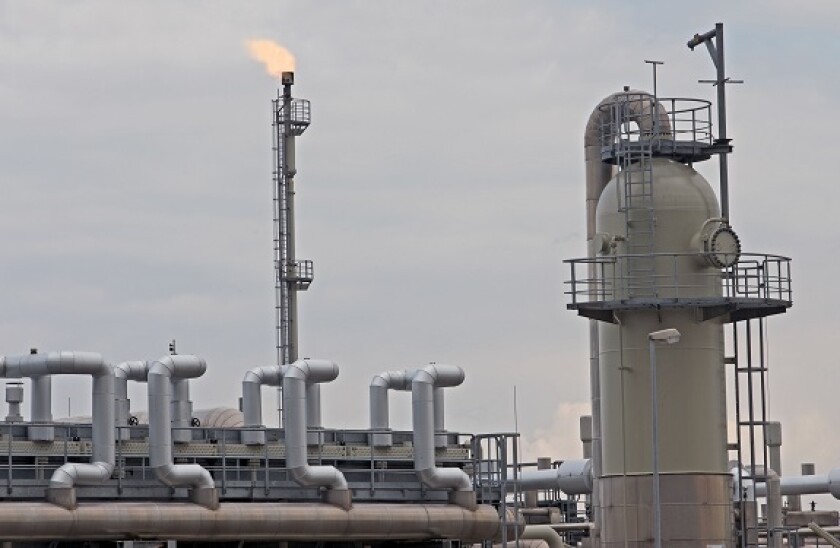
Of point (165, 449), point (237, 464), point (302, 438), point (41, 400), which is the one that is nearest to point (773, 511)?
point (302, 438)

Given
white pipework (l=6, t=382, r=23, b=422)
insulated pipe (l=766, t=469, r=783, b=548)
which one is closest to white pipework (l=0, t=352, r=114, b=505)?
white pipework (l=6, t=382, r=23, b=422)

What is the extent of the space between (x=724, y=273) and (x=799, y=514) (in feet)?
128

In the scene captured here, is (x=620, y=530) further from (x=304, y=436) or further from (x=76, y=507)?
(x=76, y=507)

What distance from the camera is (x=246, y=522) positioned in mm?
56281

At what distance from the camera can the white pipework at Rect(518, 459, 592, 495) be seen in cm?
7994

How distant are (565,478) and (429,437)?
2384 cm

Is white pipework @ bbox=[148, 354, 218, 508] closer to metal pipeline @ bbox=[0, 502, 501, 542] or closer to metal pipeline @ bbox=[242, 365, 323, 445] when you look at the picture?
metal pipeline @ bbox=[0, 502, 501, 542]

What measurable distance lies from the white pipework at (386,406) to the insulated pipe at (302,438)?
3.62 meters

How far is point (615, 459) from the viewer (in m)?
59.0

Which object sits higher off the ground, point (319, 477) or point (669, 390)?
point (669, 390)

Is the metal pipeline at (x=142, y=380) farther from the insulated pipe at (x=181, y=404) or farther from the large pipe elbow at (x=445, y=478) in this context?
the large pipe elbow at (x=445, y=478)

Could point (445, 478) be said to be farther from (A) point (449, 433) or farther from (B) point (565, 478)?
(B) point (565, 478)

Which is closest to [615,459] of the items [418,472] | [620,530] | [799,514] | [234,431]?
[620,530]

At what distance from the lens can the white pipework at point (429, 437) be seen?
59750 mm
